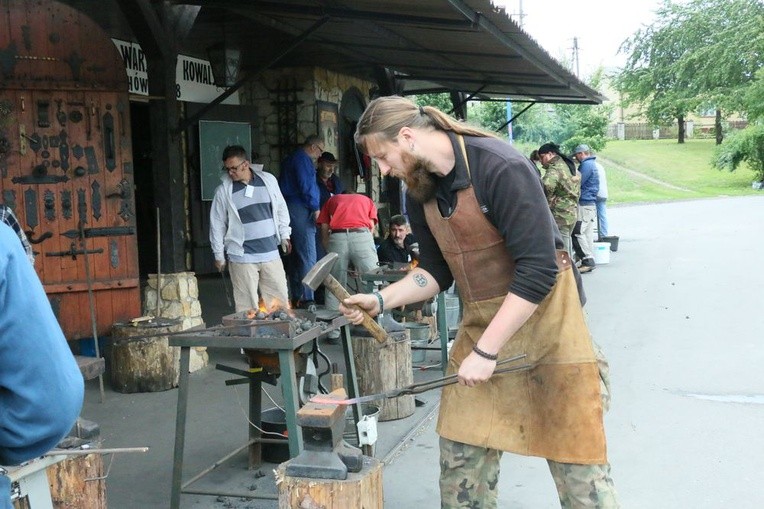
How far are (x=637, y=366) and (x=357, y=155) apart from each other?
777 centimetres

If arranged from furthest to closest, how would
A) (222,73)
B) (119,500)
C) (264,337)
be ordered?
(222,73) → (119,500) → (264,337)

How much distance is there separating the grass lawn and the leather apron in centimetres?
3134

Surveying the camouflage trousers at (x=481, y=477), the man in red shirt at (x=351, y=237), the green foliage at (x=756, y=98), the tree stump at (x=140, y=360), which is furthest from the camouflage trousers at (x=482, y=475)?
the green foliage at (x=756, y=98)

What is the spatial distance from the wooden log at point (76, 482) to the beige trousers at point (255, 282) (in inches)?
149

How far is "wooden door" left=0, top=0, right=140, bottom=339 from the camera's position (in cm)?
688

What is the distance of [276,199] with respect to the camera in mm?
7891

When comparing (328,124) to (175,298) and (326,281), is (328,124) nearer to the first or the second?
(175,298)

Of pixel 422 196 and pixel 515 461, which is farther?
pixel 515 461

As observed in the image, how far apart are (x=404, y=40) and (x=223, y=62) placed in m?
1.86

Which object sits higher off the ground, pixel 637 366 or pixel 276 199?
pixel 276 199

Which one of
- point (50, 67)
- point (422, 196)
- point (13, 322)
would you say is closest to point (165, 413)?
point (50, 67)

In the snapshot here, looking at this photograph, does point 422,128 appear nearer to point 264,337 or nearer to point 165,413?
point 264,337

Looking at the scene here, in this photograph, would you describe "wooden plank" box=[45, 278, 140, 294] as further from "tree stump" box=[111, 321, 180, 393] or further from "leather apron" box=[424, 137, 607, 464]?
"leather apron" box=[424, 137, 607, 464]

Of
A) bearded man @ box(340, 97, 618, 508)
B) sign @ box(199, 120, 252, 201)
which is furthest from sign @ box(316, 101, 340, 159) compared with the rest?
bearded man @ box(340, 97, 618, 508)
